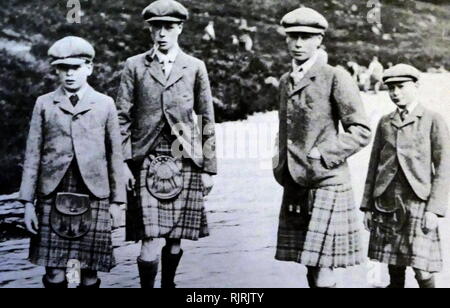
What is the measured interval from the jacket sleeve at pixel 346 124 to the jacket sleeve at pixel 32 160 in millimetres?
1470

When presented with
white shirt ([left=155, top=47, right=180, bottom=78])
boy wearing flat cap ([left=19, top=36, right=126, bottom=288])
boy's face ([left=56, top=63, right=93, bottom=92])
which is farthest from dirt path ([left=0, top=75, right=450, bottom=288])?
boy's face ([left=56, top=63, right=93, bottom=92])

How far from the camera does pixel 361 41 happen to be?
4.64 meters

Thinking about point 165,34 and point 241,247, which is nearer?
point 165,34

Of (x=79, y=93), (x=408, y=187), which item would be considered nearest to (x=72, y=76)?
(x=79, y=93)

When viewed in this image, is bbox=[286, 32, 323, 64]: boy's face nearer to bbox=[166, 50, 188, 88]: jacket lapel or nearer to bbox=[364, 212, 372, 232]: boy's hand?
bbox=[166, 50, 188, 88]: jacket lapel

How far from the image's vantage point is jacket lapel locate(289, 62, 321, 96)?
155 inches

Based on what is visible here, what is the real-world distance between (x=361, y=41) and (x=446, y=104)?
0.65m

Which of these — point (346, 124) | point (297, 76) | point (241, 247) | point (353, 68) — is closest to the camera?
point (346, 124)

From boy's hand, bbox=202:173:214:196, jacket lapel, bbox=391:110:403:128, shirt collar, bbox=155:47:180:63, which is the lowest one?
boy's hand, bbox=202:173:214:196

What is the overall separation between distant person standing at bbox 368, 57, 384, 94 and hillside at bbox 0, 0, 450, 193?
5 centimetres

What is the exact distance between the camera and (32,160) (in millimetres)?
4027

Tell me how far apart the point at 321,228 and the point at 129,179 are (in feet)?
3.45

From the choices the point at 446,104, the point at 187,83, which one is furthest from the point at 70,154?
the point at 446,104

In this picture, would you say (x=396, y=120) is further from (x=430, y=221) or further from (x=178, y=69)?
(x=178, y=69)
